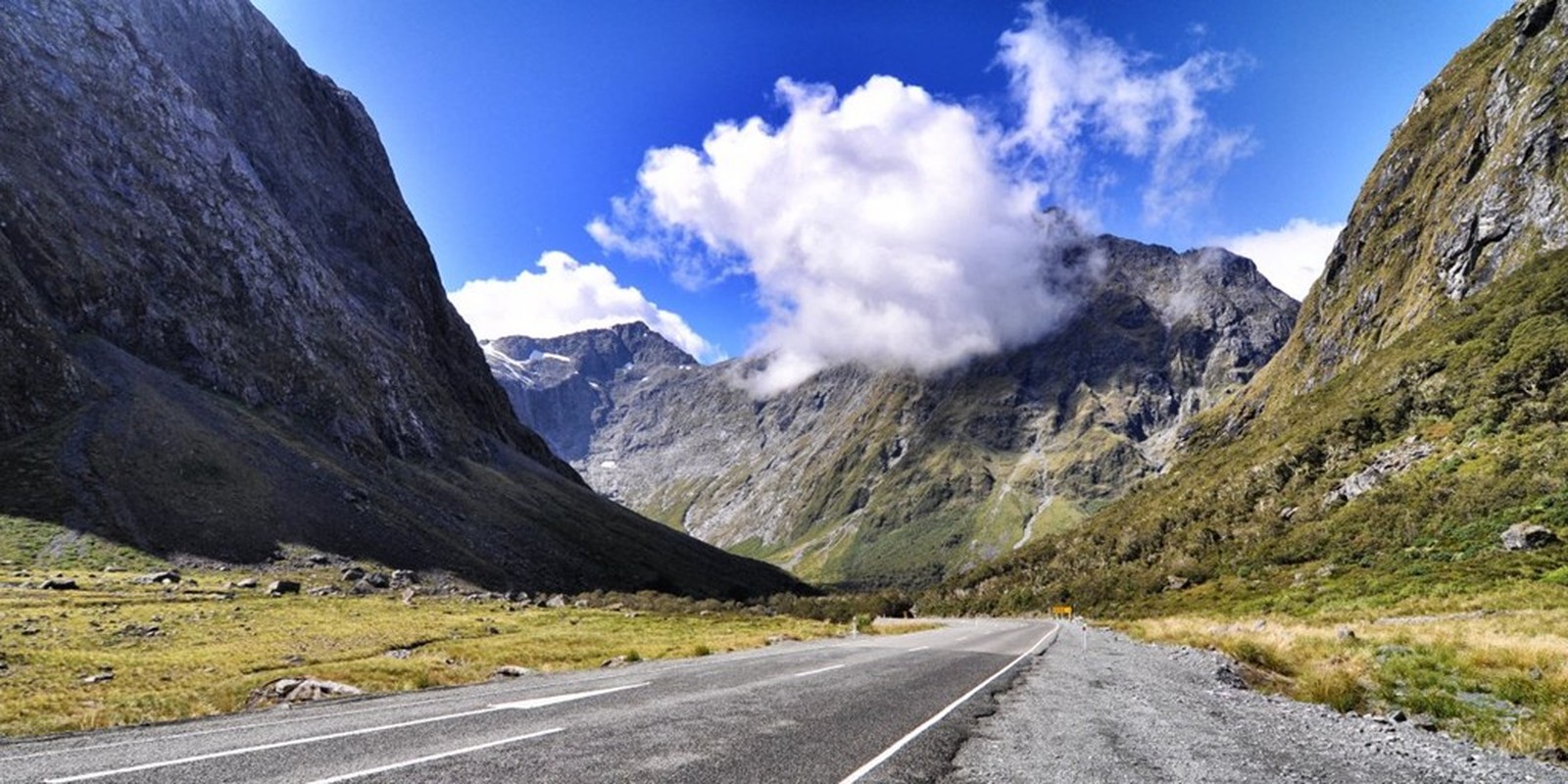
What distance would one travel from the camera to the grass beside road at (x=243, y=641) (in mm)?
21094

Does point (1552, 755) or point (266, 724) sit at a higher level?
point (1552, 755)

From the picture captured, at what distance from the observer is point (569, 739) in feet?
36.4

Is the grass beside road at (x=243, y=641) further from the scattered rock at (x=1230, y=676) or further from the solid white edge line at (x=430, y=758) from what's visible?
the scattered rock at (x=1230, y=676)

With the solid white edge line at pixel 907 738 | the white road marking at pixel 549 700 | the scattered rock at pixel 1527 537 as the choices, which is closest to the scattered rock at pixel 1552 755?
the solid white edge line at pixel 907 738

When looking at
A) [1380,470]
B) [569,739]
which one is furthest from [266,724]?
[1380,470]

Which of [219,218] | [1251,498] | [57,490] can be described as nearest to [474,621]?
[57,490]

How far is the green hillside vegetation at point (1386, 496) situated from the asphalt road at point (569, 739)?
4141 centimetres

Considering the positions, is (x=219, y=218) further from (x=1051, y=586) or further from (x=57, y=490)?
(x=1051, y=586)

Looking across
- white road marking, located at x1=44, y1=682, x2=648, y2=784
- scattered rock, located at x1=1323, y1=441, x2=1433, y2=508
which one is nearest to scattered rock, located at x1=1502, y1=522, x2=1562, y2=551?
scattered rock, located at x1=1323, y1=441, x2=1433, y2=508

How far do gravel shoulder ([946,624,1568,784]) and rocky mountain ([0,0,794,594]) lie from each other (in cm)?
9206

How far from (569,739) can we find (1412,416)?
105725 mm

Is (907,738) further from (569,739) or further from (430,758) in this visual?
(430,758)

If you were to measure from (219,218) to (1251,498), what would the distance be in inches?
7023

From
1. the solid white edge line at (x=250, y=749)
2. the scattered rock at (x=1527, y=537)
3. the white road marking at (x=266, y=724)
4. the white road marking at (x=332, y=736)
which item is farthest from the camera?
the scattered rock at (x=1527, y=537)
